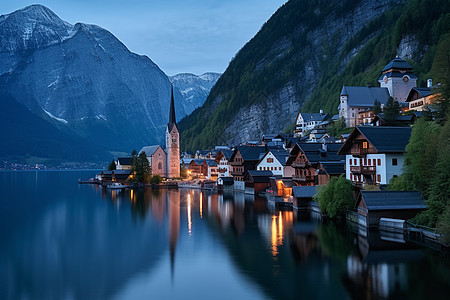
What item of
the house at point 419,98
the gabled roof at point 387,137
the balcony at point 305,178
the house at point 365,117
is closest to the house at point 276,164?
the balcony at point 305,178

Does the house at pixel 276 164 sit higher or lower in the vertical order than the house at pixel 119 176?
higher

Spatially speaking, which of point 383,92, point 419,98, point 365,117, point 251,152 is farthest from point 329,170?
point 383,92

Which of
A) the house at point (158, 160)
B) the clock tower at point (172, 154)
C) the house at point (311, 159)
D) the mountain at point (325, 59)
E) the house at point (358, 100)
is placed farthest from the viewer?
the house at point (158, 160)

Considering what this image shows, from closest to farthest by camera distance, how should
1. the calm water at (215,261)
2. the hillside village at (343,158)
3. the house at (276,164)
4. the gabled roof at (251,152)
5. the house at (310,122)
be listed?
the calm water at (215,261) < the hillside village at (343,158) < the house at (276,164) < the gabled roof at (251,152) < the house at (310,122)

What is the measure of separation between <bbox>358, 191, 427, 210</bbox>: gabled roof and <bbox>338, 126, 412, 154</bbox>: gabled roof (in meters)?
6.92

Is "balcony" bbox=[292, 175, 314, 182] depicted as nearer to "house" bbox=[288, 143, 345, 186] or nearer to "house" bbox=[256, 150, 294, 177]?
"house" bbox=[288, 143, 345, 186]

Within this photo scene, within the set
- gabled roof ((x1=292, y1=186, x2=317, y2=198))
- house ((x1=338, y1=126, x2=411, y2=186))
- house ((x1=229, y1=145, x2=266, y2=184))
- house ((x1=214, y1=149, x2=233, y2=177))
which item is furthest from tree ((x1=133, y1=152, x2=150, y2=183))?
house ((x1=338, y1=126, x2=411, y2=186))

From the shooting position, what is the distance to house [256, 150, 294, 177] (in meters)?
76.9

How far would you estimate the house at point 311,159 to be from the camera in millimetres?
62281

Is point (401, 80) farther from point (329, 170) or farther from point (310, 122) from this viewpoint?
point (329, 170)

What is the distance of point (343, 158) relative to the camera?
63.9 metres

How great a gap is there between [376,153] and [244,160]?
46.5 meters

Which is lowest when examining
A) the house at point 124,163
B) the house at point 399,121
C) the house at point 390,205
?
the house at point 390,205

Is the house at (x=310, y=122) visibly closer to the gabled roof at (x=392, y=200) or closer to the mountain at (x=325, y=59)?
the mountain at (x=325, y=59)
